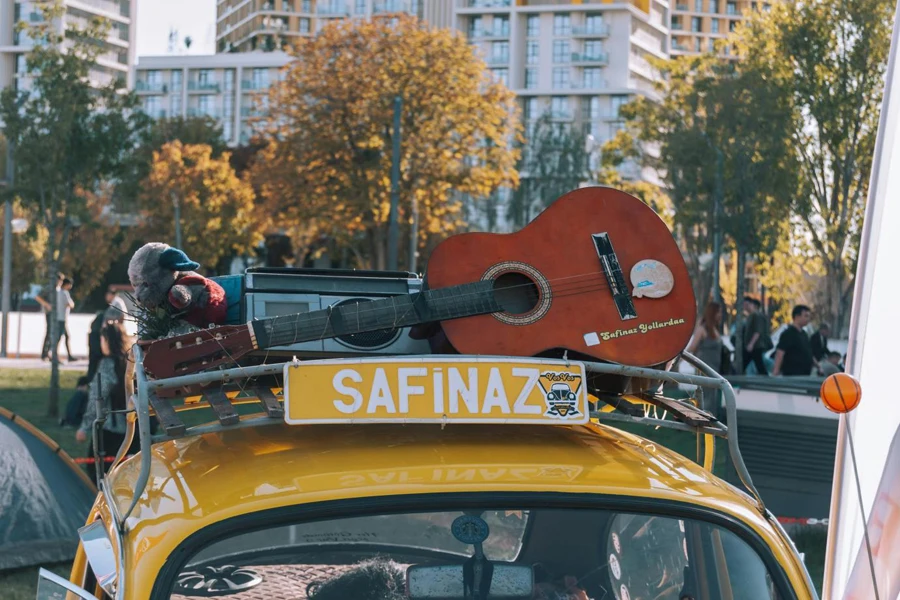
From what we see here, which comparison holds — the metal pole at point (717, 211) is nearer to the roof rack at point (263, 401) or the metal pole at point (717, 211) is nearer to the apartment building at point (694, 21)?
the roof rack at point (263, 401)

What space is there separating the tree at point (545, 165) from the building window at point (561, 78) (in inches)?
2157

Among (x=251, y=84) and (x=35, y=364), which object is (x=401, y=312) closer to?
(x=35, y=364)

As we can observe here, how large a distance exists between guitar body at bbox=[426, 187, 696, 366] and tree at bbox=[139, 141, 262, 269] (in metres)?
57.5

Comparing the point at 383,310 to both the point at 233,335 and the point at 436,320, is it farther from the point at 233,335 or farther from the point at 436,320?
the point at 233,335

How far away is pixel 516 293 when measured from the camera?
3082 mm

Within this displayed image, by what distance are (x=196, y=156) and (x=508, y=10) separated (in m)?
54.5

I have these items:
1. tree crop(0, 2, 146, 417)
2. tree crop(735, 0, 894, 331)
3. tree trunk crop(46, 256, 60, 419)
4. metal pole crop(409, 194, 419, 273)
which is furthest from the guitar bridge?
metal pole crop(409, 194, 419, 273)

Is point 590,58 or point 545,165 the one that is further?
point 590,58

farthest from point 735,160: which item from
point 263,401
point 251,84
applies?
point 251,84

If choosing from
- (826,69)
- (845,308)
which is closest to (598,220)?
(826,69)

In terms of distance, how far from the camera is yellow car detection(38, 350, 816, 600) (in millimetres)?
2258

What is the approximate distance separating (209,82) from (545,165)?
7393cm

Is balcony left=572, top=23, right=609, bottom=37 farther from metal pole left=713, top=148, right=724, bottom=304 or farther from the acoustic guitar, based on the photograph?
the acoustic guitar

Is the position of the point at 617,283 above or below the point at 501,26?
below
